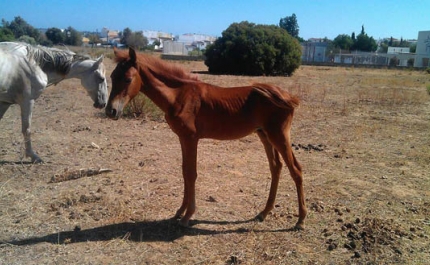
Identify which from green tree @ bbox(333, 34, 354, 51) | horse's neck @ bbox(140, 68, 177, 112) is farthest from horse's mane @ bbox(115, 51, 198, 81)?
green tree @ bbox(333, 34, 354, 51)

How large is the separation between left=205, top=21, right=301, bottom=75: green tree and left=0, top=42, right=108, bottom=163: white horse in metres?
24.4

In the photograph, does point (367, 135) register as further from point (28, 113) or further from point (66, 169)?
point (28, 113)

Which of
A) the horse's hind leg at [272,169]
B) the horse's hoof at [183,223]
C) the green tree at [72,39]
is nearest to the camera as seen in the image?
the horse's hoof at [183,223]

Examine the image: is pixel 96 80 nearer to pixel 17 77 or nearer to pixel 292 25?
pixel 17 77

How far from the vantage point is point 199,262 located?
11.0 feet

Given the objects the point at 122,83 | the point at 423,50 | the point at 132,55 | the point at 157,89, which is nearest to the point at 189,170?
the point at 157,89

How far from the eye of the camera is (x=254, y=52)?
29.6 m

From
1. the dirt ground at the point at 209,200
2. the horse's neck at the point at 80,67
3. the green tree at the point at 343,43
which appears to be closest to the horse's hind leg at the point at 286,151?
the dirt ground at the point at 209,200

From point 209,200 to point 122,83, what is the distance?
2.10m

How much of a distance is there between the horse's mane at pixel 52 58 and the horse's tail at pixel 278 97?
12.6ft

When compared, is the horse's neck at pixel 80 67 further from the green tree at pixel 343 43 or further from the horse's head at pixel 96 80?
the green tree at pixel 343 43

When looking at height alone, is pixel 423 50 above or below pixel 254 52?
above

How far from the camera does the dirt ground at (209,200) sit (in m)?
3.55

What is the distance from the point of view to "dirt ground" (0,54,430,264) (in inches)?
140
